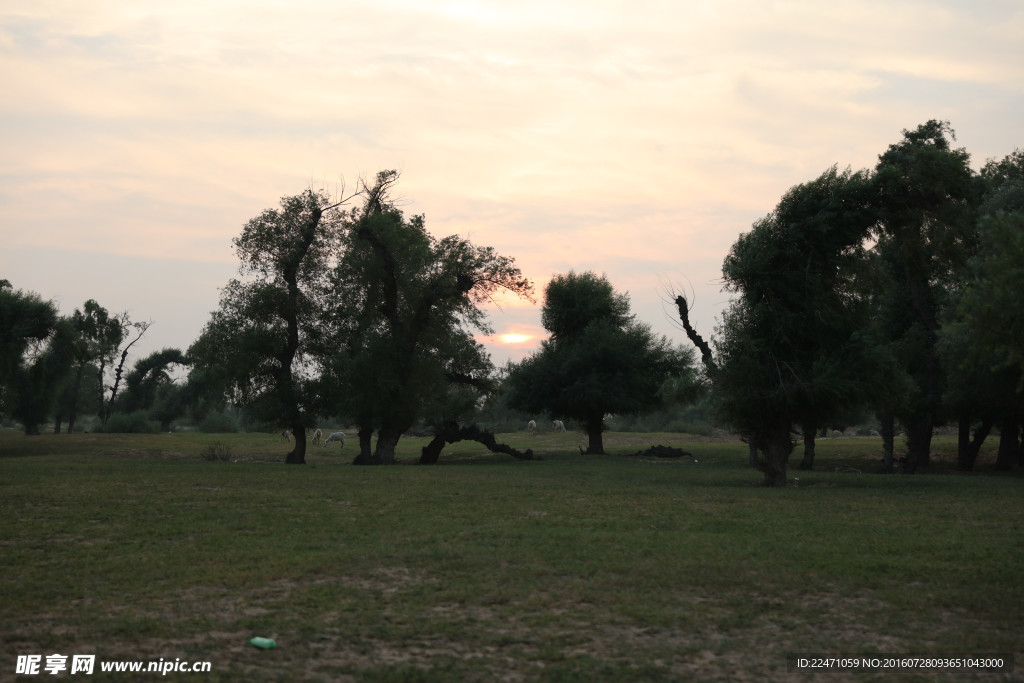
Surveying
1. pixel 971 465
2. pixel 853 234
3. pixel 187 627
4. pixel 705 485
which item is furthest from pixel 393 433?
pixel 187 627

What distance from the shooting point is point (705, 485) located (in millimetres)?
26922

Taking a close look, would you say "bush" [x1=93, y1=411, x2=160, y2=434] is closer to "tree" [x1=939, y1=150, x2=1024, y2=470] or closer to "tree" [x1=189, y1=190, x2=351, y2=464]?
"tree" [x1=189, y1=190, x2=351, y2=464]

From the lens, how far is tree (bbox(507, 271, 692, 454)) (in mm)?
49125

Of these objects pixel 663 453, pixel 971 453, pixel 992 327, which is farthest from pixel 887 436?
pixel 992 327

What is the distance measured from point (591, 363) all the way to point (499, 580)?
38.3 metres

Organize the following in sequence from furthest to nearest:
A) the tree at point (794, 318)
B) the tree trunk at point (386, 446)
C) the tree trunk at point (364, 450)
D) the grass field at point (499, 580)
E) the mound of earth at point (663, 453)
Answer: the mound of earth at point (663, 453) → the tree trunk at point (364, 450) → the tree trunk at point (386, 446) → the tree at point (794, 318) → the grass field at point (499, 580)

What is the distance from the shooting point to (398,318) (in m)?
39.1

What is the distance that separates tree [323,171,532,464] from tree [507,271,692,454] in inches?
363

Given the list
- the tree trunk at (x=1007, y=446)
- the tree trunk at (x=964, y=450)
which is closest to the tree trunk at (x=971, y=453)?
the tree trunk at (x=964, y=450)

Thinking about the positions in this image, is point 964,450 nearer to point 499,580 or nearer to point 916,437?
point 916,437

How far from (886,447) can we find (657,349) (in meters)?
15.8

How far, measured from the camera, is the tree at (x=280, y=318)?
37.8 m

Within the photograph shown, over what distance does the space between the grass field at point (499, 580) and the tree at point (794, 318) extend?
13.2 ft

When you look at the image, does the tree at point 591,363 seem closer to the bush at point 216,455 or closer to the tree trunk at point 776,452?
the bush at point 216,455
